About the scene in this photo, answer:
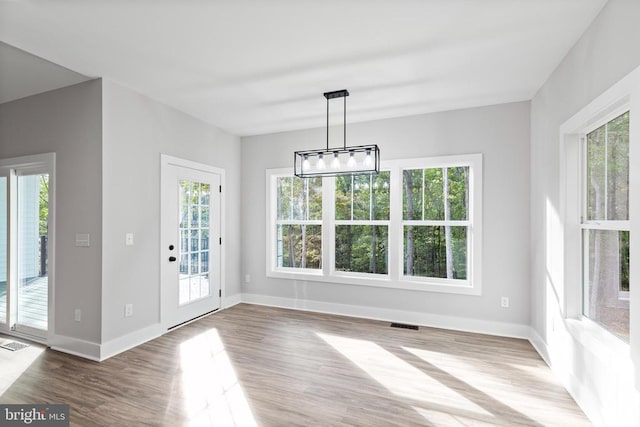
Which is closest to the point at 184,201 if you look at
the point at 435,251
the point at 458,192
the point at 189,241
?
the point at 189,241

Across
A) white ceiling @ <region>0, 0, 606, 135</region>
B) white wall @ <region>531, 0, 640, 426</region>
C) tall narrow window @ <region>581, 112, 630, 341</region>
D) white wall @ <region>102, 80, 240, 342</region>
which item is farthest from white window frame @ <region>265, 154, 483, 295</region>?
white wall @ <region>102, 80, 240, 342</region>

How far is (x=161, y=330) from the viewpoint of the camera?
12.2 ft

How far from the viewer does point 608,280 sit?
7.30 feet

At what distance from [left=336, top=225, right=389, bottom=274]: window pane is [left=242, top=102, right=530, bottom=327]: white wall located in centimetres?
31

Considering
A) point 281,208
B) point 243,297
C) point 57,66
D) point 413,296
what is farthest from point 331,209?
point 57,66

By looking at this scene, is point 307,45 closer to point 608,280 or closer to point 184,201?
point 184,201

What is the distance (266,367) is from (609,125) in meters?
3.32

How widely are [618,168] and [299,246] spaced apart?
3773mm

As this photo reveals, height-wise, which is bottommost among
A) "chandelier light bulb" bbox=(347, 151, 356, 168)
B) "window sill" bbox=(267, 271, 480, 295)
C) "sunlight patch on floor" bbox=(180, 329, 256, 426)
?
"sunlight patch on floor" bbox=(180, 329, 256, 426)

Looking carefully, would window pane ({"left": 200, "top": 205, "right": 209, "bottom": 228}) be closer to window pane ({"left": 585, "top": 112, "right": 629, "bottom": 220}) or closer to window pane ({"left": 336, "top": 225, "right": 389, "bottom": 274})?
window pane ({"left": 336, "top": 225, "right": 389, "bottom": 274})

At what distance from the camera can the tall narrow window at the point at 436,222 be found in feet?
13.3

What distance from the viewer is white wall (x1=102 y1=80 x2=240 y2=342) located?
3.15 meters

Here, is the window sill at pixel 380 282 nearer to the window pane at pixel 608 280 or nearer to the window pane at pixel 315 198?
the window pane at pixel 315 198

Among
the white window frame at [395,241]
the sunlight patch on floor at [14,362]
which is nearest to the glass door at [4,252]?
the sunlight patch on floor at [14,362]
